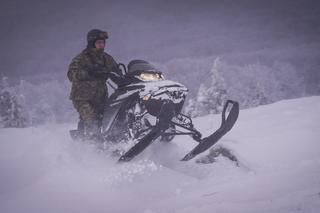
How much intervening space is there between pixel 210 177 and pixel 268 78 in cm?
10879

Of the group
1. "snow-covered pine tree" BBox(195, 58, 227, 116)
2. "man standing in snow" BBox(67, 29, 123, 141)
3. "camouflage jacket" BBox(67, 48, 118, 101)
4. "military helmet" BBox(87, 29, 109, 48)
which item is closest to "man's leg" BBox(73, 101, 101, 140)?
"man standing in snow" BBox(67, 29, 123, 141)

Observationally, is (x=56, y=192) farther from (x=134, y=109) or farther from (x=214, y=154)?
(x=214, y=154)

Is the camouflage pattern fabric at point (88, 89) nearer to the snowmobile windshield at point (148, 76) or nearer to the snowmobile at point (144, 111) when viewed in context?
the snowmobile at point (144, 111)

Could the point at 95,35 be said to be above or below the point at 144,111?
above

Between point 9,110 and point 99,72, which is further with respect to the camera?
point 9,110

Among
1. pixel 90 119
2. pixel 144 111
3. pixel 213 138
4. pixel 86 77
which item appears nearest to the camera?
pixel 144 111

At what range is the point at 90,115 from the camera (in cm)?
618

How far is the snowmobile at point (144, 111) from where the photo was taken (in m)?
5.12

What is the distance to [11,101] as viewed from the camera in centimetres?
3650

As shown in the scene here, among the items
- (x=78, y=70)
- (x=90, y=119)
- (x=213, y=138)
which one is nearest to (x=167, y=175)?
(x=213, y=138)

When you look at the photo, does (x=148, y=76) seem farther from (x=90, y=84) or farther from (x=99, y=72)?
(x=90, y=84)

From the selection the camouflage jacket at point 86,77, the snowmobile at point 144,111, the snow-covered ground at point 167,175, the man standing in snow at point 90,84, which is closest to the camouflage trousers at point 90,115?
the man standing in snow at point 90,84

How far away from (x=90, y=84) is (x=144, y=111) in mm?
1531

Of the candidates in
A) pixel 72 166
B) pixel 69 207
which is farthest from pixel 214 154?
pixel 69 207
